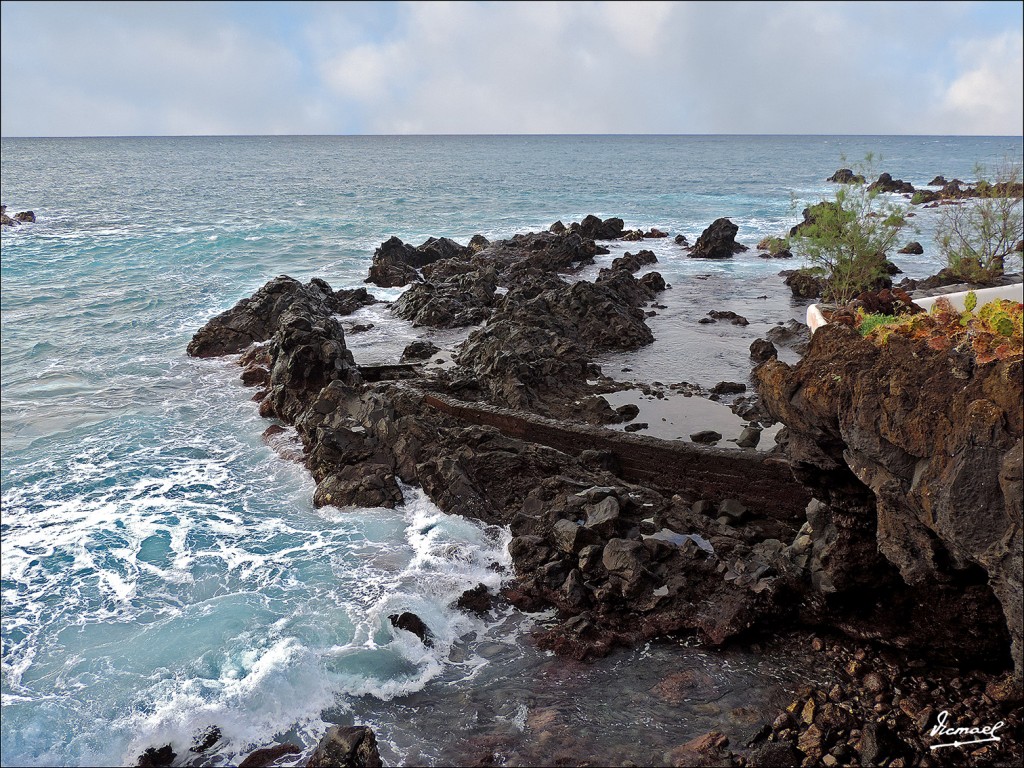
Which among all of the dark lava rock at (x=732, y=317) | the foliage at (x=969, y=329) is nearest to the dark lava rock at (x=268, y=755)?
the foliage at (x=969, y=329)

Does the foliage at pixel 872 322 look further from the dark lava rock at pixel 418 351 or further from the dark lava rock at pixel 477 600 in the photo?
the dark lava rock at pixel 418 351

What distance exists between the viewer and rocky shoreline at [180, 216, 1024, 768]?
33.3 ft

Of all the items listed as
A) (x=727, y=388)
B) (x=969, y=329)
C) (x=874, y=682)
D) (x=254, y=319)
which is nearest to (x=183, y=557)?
(x=874, y=682)

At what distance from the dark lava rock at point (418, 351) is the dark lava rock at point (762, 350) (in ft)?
41.8

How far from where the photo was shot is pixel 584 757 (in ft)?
35.4

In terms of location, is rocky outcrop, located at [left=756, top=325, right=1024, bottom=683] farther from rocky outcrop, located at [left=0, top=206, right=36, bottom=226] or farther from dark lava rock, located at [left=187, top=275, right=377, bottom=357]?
rocky outcrop, located at [left=0, top=206, right=36, bottom=226]

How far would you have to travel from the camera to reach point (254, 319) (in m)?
31.7

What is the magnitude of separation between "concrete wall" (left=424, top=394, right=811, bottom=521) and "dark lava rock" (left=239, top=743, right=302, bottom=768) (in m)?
10.6

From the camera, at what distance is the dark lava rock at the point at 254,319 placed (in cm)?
3083

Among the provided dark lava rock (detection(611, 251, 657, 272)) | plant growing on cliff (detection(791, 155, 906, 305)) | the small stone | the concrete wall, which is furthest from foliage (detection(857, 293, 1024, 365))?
dark lava rock (detection(611, 251, 657, 272))

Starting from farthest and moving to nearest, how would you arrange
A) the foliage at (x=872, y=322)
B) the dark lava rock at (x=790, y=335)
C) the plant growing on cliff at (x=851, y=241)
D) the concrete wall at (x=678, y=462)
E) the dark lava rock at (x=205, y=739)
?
1. the plant growing on cliff at (x=851, y=241)
2. the dark lava rock at (x=790, y=335)
3. the concrete wall at (x=678, y=462)
4. the foliage at (x=872, y=322)
5. the dark lava rock at (x=205, y=739)

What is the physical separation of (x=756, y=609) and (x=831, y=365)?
4.72 metres

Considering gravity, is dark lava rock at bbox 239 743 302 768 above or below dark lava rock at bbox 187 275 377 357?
below

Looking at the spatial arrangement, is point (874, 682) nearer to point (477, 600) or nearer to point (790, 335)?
point (477, 600)
